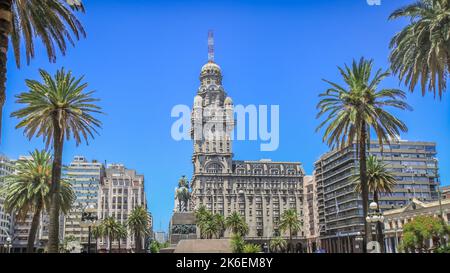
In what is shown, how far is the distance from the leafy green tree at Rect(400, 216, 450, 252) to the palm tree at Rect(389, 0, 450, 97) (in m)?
42.9

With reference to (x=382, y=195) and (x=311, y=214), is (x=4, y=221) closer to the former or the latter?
(x=311, y=214)

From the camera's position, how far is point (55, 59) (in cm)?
2517

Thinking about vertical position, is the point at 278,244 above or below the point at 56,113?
Result: below

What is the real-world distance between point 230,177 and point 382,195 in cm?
7258

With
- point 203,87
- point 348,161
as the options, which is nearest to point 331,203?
point 348,161

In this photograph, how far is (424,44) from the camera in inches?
1164

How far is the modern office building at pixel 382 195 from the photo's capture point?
124000 mm

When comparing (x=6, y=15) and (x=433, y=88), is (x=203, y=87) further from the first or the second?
(x=6, y=15)

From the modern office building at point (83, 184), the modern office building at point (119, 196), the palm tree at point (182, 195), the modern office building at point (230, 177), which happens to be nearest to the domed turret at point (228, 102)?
the modern office building at point (230, 177)

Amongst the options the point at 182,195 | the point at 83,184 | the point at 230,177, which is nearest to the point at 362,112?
the point at 182,195

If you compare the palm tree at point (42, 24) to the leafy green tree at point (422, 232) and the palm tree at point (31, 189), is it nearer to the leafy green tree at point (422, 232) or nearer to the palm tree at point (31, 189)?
the palm tree at point (31, 189)

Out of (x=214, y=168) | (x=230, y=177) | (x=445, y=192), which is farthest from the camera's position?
(x=214, y=168)
